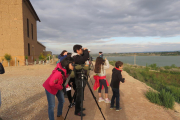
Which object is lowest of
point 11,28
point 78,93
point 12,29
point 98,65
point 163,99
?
point 163,99

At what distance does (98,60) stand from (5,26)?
50.3 ft

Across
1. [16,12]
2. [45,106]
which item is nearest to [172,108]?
[45,106]

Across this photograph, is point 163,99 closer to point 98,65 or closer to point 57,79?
point 98,65

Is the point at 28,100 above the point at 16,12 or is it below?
below

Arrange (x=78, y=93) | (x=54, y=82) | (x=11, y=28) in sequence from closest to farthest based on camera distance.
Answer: (x=54, y=82)
(x=78, y=93)
(x=11, y=28)

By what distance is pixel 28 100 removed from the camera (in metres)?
4.79

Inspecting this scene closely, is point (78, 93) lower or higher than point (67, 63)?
lower

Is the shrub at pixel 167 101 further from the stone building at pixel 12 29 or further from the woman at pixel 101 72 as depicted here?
the stone building at pixel 12 29

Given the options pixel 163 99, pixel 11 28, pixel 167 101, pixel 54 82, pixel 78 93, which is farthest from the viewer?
pixel 11 28

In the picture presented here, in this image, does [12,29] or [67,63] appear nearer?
[67,63]

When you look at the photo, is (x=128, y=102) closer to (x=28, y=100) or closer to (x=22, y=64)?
(x=28, y=100)

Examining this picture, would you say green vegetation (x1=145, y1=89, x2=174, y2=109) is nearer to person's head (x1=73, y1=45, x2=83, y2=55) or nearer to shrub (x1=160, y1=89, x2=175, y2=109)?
shrub (x1=160, y1=89, x2=175, y2=109)

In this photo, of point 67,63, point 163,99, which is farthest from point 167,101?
point 67,63

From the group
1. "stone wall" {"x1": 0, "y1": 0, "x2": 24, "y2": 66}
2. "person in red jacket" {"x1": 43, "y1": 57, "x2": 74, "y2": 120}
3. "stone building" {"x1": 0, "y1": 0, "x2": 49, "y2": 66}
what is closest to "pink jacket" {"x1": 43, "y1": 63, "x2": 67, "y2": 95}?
"person in red jacket" {"x1": 43, "y1": 57, "x2": 74, "y2": 120}
